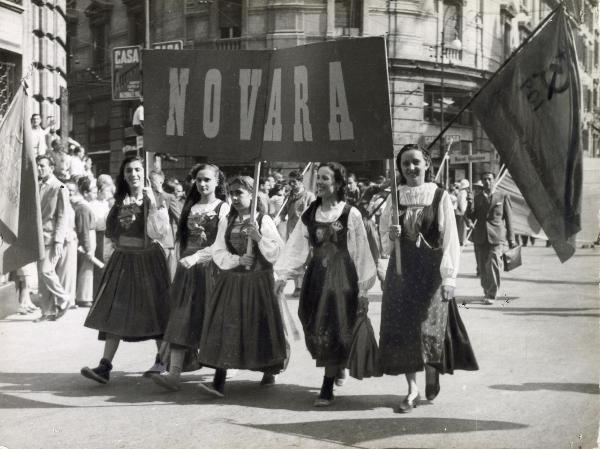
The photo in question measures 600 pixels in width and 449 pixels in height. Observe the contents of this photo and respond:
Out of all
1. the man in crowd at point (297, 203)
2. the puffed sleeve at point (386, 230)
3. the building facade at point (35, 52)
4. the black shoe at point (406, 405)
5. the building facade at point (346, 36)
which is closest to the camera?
the black shoe at point (406, 405)

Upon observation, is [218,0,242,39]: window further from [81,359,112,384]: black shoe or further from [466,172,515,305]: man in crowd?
[81,359,112,384]: black shoe

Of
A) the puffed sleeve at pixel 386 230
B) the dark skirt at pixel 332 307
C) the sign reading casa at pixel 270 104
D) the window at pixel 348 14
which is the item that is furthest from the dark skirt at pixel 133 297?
the window at pixel 348 14

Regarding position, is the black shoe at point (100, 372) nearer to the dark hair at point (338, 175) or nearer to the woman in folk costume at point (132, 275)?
the woman in folk costume at point (132, 275)

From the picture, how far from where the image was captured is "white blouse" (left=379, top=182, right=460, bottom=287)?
5.29 m

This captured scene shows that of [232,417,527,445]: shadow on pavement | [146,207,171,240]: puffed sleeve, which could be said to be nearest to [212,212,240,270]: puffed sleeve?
[146,207,171,240]: puffed sleeve

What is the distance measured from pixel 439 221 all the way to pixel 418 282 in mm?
446

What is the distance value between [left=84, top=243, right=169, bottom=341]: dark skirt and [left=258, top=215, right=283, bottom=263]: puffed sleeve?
3.38ft

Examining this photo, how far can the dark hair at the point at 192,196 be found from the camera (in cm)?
621

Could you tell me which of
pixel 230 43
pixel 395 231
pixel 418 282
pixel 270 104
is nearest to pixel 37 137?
pixel 270 104

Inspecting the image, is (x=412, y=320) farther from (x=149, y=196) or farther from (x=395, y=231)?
(x=149, y=196)

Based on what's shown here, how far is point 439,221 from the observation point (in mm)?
5426

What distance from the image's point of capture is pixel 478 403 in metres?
5.45

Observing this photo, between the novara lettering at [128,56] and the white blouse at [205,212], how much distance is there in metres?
3.72

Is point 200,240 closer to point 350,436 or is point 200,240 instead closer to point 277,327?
point 277,327
